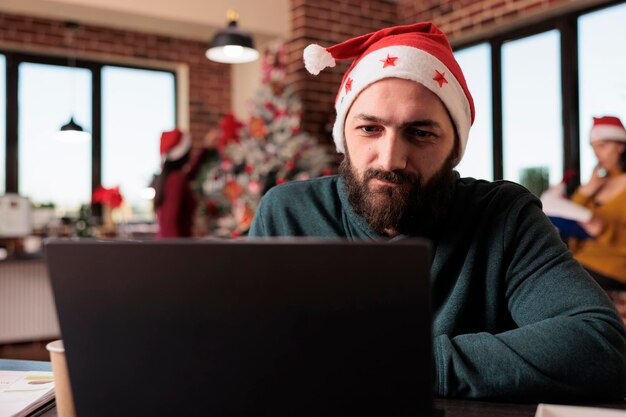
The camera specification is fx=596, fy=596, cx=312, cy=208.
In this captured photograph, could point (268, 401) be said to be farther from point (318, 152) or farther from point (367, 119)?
point (318, 152)

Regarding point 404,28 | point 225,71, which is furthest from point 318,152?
point 404,28

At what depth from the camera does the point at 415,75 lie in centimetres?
127

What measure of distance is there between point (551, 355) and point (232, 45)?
3.41m

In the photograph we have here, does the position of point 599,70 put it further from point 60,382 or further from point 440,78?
point 60,382

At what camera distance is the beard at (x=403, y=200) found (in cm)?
123

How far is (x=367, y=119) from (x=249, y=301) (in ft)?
2.60

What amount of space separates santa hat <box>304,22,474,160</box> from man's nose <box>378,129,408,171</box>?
14cm

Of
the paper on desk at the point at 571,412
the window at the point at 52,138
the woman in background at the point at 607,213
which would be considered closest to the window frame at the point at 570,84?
the woman in background at the point at 607,213

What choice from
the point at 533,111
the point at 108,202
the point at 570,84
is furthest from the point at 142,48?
the point at 570,84

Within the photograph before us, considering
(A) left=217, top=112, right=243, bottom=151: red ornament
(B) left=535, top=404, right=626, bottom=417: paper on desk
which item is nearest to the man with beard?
(B) left=535, top=404, right=626, bottom=417: paper on desk

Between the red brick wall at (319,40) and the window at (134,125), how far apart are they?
2.03m

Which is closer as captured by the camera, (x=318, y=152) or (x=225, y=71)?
(x=318, y=152)

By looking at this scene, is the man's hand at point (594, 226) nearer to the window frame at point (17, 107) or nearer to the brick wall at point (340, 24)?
the brick wall at point (340, 24)

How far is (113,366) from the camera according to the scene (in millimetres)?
614
